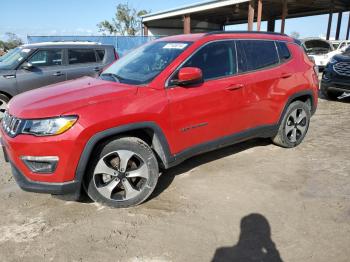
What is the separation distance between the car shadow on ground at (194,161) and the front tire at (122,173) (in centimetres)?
28

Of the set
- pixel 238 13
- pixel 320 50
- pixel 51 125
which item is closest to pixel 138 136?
pixel 51 125

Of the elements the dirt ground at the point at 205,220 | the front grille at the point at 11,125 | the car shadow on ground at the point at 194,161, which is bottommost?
the car shadow on ground at the point at 194,161

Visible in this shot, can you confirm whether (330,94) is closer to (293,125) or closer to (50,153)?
(293,125)

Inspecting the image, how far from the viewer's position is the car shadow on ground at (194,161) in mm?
4073

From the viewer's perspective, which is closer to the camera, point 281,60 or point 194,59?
point 194,59

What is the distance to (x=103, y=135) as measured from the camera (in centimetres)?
314

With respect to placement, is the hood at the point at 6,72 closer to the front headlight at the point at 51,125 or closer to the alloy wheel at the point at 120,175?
the front headlight at the point at 51,125

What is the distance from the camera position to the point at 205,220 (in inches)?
130

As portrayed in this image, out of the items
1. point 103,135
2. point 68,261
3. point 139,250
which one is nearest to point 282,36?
point 103,135

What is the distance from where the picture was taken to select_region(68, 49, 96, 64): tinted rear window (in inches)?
321

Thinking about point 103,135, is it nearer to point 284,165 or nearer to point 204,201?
point 204,201

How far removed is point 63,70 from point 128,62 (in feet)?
13.6

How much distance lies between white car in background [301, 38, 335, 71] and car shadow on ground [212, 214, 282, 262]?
14.3 m

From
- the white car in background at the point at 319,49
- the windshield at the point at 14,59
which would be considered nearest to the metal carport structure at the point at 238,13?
the white car in background at the point at 319,49
